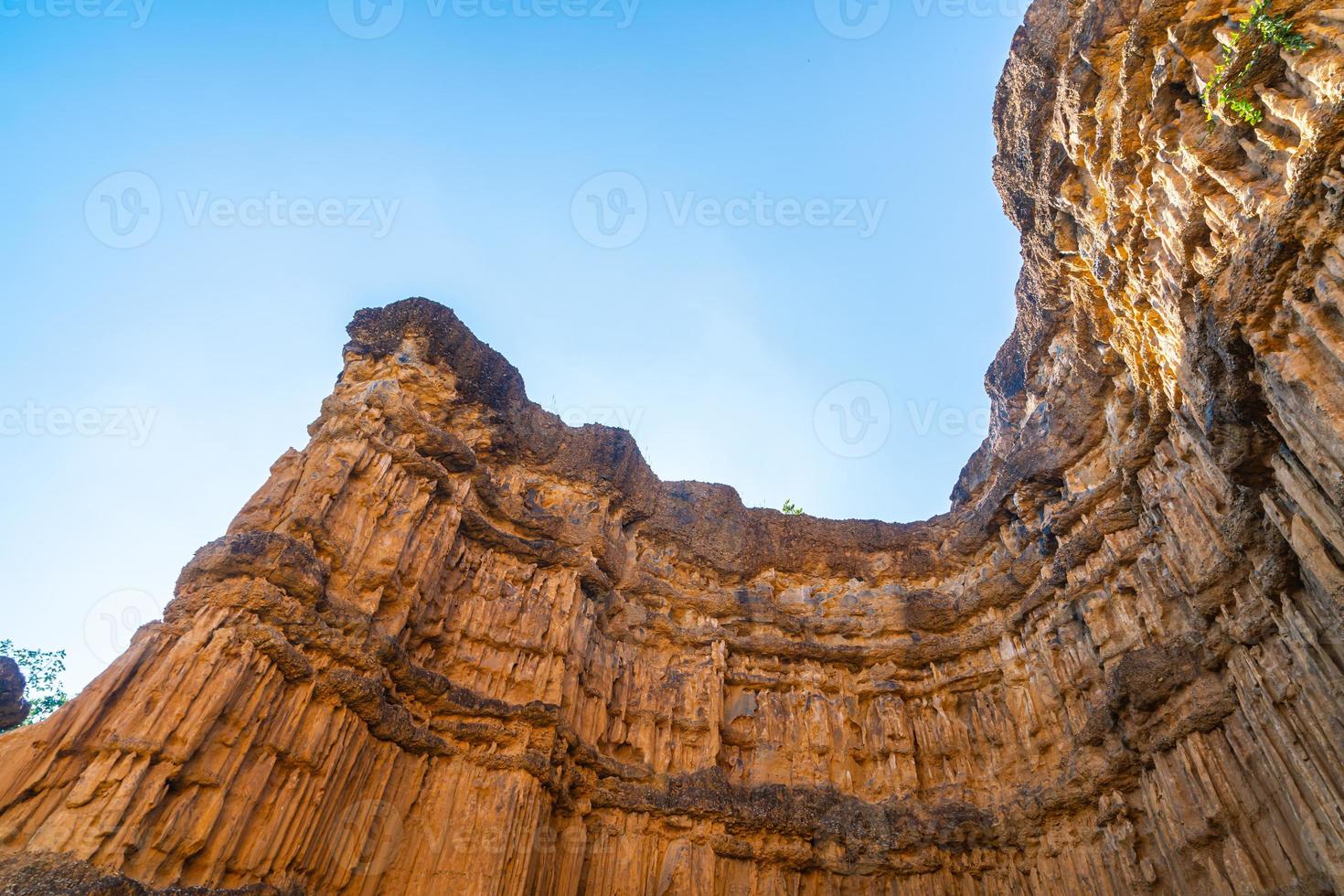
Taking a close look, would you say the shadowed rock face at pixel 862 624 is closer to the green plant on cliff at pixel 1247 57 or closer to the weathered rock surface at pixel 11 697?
the green plant on cliff at pixel 1247 57

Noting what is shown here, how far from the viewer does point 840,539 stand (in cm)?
2812

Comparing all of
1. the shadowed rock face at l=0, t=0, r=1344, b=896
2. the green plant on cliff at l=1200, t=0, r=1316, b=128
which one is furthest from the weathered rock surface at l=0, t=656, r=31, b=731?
the green plant on cliff at l=1200, t=0, r=1316, b=128

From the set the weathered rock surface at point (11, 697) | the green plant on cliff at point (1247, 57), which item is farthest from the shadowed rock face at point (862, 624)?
the weathered rock surface at point (11, 697)

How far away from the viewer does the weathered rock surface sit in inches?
626

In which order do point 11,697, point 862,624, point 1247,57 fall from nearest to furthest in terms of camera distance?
point 1247,57 → point 11,697 → point 862,624

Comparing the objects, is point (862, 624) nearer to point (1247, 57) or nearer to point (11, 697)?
point (1247, 57)

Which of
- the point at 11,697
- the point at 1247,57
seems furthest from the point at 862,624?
the point at 11,697

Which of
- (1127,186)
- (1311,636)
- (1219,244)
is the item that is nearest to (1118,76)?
(1127,186)

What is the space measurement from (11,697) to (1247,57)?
25.3 m

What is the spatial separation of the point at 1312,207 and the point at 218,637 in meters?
17.7

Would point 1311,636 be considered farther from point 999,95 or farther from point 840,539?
point 840,539

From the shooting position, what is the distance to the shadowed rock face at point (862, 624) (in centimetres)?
1055

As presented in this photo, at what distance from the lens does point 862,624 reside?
84.5 feet

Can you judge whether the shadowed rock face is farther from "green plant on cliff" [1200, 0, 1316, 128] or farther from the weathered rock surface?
the weathered rock surface
